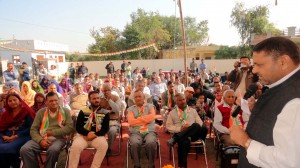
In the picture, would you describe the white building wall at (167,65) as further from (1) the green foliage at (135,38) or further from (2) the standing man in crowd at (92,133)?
(2) the standing man in crowd at (92,133)

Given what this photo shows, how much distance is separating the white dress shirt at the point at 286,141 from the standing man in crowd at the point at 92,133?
305 cm

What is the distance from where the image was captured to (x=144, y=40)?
35344 mm

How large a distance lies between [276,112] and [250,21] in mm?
32340

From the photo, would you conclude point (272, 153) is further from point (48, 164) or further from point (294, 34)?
point (294, 34)

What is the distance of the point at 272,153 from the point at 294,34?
84.8ft

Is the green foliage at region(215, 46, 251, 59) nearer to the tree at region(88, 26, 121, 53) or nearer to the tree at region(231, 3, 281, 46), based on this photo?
the tree at region(231, 3, 281, 46)

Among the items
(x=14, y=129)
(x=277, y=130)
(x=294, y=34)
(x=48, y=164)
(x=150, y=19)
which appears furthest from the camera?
(x=150, y=19)

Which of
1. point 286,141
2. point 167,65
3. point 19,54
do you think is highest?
point 19,54

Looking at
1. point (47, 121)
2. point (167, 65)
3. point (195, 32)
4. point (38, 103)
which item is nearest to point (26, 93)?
point (38, 103)

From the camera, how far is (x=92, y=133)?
12.7 feet

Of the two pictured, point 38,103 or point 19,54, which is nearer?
point 38,103

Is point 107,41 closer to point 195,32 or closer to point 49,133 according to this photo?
point 195,32

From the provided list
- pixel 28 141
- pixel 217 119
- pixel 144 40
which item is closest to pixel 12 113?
pixel 28 141

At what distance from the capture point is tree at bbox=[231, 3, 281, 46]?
96.1 feet
